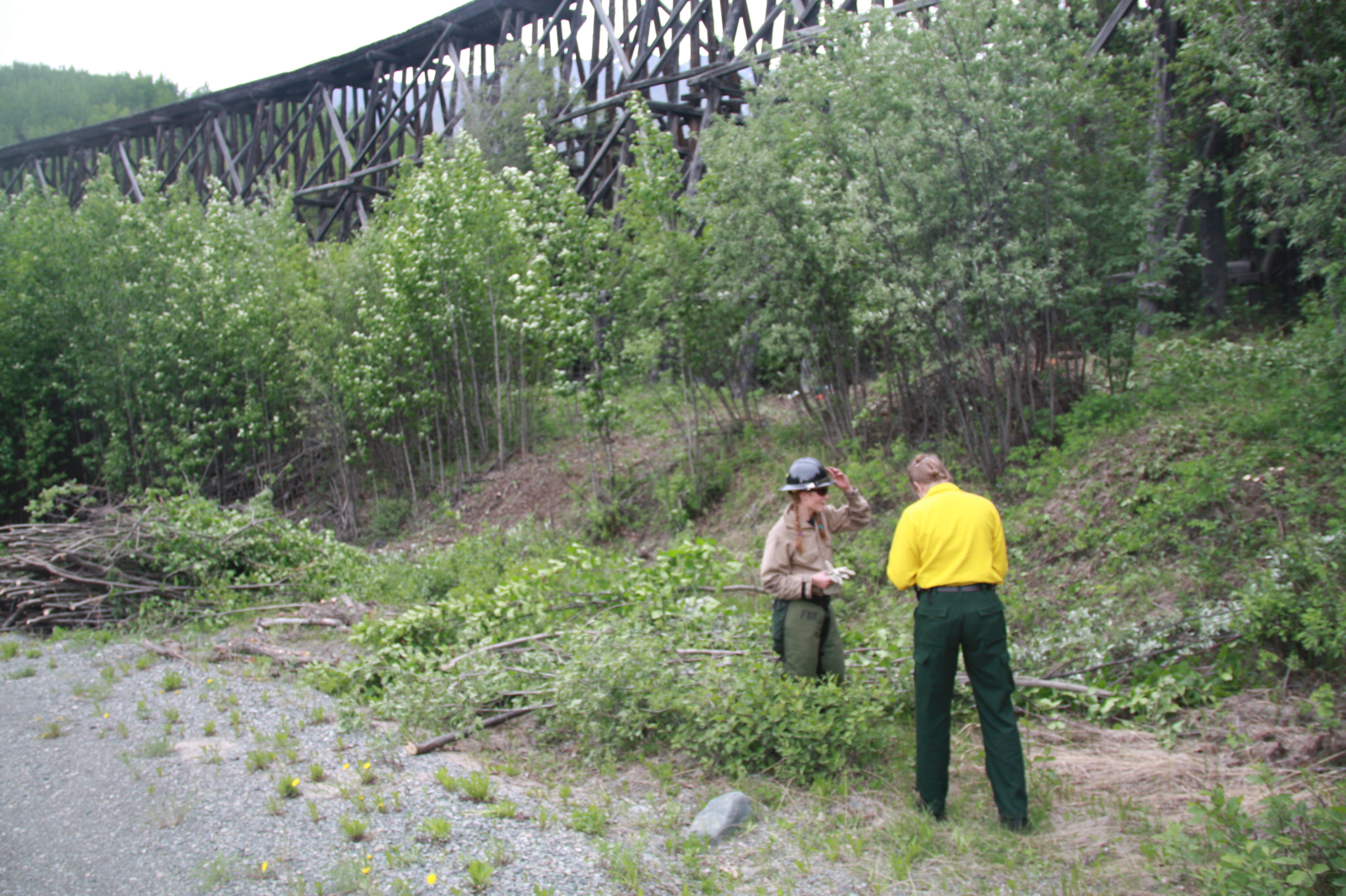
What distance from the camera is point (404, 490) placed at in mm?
17578

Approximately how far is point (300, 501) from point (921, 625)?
17.2 m

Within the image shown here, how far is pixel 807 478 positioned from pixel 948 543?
94 cm

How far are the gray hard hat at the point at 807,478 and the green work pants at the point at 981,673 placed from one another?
90cm

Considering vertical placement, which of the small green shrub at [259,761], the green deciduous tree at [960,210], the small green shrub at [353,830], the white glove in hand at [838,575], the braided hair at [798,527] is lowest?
the small green shrub at [259,761]

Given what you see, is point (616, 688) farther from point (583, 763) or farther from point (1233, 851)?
point (1233, 851)

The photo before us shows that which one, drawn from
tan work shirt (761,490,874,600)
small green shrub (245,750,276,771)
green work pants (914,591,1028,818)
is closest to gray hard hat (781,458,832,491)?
tan work shirt (761,490,874,600)

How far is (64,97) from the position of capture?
62.8m

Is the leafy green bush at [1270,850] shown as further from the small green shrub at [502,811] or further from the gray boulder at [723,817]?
the small green shrub at [502,811]

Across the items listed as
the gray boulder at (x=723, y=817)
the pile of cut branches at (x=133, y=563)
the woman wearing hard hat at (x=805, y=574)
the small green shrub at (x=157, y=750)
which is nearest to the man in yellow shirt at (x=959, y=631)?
the woman wearing hard hat at (x=805, y=574)

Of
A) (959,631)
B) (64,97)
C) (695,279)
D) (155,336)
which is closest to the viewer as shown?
(959,631)

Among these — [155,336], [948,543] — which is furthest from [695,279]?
[155,336]

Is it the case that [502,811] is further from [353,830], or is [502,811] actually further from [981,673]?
[981,673]

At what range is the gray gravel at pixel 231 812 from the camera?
404cm

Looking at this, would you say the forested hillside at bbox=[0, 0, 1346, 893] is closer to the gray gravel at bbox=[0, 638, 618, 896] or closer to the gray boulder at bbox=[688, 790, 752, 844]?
the gray boulder at bbox=[688, 790, 752, 844]
